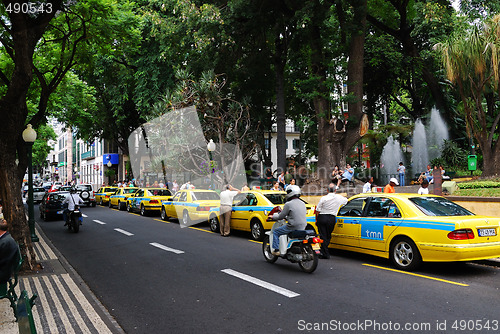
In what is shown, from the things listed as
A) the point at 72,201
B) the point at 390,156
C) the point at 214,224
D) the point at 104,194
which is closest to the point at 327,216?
the point at 214,224

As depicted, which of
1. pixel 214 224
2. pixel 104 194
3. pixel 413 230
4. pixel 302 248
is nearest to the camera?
pixel 413 230

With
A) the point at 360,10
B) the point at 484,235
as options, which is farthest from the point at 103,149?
the point at 484,235

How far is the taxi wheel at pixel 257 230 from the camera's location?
12539 millimetres

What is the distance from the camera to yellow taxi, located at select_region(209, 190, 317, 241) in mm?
12312

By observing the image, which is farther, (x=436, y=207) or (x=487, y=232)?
(x=436, y=207)

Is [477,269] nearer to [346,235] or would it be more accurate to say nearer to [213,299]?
[346,235]

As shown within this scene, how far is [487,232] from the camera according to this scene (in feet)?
25.3

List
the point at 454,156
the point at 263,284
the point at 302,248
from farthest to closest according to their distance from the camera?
the point at 454,156 → the point at 302,248 → the point at 263,284

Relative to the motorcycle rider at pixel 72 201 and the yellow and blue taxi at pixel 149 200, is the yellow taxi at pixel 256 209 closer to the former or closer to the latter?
the motorcycle rider at pixel 72 201

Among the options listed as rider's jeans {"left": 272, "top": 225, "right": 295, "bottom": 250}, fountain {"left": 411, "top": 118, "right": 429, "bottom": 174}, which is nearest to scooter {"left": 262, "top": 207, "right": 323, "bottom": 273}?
rider's jeans {"left": 272, "top": 225, "right": 295, "bottom": 250}

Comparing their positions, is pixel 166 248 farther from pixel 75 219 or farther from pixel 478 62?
pixel 478 62

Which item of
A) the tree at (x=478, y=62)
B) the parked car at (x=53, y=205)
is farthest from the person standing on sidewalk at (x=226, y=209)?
the parked car at (x=53, y=205)

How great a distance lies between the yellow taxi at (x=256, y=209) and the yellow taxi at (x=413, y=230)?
2.10 metres

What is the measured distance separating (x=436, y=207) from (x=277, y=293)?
4022 mm
